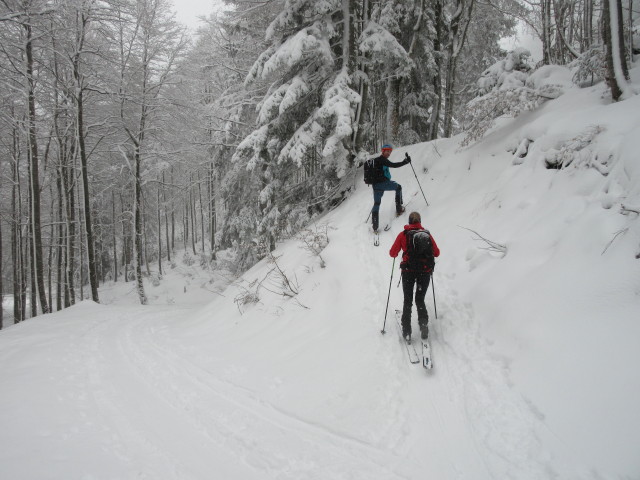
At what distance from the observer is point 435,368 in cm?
461

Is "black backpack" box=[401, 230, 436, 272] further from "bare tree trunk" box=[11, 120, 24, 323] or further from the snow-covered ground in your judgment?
"bare tree trunk" box=[11, 120, 24, 323]

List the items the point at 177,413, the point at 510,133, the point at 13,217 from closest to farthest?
the point at 177,413, the point at 510,133, the point at 13,217

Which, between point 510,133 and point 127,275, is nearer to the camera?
point 510,133

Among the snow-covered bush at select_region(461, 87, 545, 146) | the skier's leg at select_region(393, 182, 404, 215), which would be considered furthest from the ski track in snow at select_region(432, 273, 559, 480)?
the snow-covered bush at select_region(461, 87, 545, 146)

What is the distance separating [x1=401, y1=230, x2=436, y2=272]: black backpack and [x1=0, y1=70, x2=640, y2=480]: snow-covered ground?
979 millimetres

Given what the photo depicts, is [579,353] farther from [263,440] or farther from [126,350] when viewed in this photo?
[126,350]

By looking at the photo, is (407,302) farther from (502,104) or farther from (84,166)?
(84,166)

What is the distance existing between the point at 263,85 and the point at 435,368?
1168cm

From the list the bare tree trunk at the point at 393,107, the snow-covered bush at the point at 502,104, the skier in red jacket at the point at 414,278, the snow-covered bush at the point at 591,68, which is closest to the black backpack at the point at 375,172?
the snow-covered bush at the point at 502,104

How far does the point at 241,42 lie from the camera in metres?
14.4

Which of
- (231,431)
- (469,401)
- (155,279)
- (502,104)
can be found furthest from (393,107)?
(155,279)

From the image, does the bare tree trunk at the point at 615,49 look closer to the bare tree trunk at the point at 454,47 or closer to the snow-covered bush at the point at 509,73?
the snow-covered bush at the point at 509,73

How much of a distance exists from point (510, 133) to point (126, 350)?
405 inches

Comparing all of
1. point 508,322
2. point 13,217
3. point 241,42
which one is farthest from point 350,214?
point 13,217
